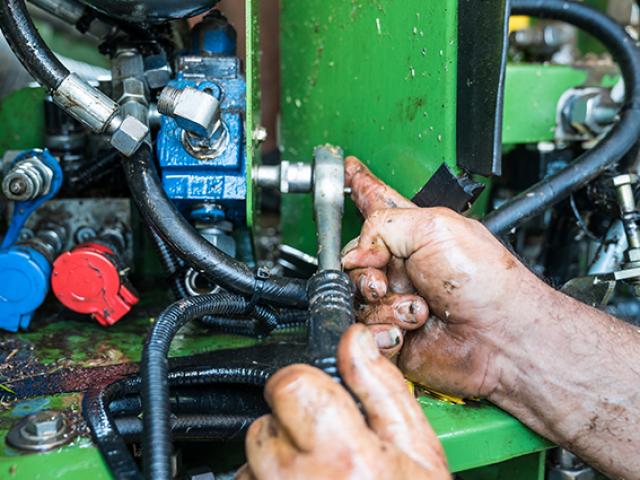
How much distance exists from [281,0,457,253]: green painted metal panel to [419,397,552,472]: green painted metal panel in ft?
1.11

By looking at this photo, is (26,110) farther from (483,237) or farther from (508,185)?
(508,185)

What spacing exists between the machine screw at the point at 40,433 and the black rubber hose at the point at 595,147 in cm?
65

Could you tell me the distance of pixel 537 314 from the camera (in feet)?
2.58

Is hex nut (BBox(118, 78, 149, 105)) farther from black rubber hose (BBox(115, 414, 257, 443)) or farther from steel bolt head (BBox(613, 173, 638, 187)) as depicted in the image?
steel bolt head (BBox(613, 173, 638, 187))

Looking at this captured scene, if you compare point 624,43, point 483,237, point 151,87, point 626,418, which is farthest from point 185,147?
point 624,43

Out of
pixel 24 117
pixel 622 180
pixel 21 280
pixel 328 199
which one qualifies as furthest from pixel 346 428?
pixel 24 117

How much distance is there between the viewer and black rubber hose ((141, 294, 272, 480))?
60cm

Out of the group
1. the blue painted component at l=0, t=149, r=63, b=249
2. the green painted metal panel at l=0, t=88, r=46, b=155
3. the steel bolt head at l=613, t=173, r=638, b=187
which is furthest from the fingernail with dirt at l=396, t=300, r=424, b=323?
the green painted metal panel at l=0, t=88, r=46, b=155

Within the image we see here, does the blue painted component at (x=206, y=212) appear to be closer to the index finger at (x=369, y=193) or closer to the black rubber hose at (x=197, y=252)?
the black rubber hose at (x=197, y=252)

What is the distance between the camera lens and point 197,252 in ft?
2.70

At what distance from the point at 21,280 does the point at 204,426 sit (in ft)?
1.22

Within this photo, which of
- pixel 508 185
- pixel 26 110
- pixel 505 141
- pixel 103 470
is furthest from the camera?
pixel 508 185

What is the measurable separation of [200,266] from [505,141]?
761mm

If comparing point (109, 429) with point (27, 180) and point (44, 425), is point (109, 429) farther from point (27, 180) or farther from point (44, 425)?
point (27, 180)
